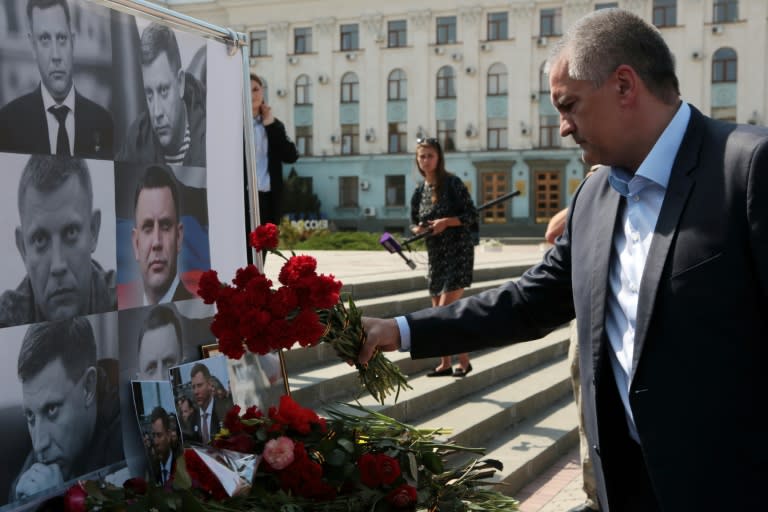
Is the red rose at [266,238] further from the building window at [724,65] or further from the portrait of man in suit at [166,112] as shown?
the building window at [724,65]

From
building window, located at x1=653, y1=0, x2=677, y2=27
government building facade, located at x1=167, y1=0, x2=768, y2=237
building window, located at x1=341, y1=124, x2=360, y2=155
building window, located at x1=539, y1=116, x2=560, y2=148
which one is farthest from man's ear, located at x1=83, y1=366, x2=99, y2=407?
building window, located at x1=341, y1=124, x2=360, y2=155

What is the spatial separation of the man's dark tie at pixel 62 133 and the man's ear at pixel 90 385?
1.55 ft

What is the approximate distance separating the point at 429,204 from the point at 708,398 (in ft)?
15.9

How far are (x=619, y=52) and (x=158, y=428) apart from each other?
4.53 feet

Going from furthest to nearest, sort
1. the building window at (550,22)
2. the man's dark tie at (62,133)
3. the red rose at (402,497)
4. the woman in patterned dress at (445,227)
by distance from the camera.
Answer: the building window at (550,22), the woman in patterned dress at (445,227), the red rose at (402,497), the man's dark tie at (62,133)

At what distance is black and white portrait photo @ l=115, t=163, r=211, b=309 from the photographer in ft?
6.49

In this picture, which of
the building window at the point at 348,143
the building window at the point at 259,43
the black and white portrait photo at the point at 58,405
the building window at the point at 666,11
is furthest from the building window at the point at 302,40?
the black and white portrait photo at the point at 58,405

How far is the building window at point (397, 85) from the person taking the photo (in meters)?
41.0

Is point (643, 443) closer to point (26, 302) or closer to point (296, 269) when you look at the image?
point (296, 269)

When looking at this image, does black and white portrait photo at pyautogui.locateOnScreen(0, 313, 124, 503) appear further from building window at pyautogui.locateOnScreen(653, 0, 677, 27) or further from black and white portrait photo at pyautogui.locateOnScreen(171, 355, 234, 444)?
building window at pyautogui.locateOnScreen(653, 0, 677, 27)

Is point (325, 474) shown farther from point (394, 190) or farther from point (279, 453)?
point (394, 190)

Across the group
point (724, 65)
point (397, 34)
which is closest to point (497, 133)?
point (397, 34)

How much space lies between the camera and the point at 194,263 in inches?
88.0

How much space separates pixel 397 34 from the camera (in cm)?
4119
